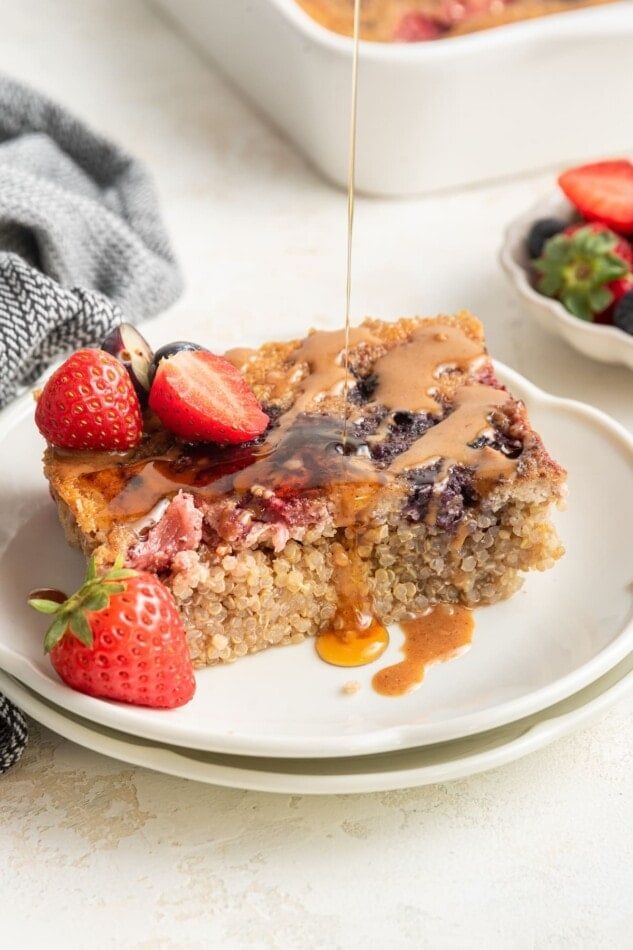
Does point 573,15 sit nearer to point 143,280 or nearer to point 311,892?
point 143,280

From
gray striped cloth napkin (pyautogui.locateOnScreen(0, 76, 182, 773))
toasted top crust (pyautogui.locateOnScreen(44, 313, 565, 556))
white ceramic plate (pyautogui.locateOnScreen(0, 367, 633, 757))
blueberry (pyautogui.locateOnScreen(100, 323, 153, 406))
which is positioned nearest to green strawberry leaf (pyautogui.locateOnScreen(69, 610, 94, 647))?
white ceramic plate (pyautogui.locateOnScreen(0, 367, 633, 757))

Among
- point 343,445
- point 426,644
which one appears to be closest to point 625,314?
point 343,445

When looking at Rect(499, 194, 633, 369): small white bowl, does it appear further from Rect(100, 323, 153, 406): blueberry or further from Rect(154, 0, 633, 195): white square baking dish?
Rect(100, 323, 153, 406): blueberry

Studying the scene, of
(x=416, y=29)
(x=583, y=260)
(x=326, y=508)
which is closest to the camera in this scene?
(x=326, y=508)

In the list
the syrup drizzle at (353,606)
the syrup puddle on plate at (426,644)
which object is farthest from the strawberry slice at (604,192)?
the syrup puddle on plate at (426,644)

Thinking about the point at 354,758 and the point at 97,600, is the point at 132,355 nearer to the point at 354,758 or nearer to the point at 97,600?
the point at 97,600
